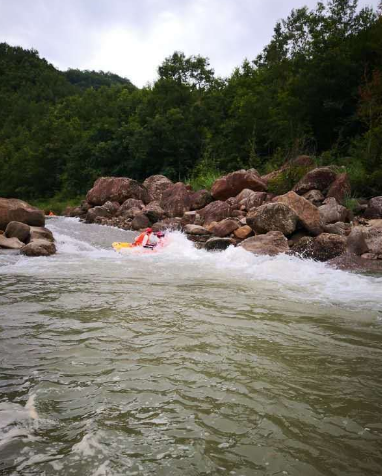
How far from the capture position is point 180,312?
433cm

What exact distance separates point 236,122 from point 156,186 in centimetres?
676

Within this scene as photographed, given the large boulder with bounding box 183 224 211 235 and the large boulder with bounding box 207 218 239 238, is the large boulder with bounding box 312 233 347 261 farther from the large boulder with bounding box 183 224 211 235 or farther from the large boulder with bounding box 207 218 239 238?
the large boulder with bounding box 183 224 211 235

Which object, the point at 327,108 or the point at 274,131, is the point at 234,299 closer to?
the point at 327,108

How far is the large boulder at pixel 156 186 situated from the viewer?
19.9m

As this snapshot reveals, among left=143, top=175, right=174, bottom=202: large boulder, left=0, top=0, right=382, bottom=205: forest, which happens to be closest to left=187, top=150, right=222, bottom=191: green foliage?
left=0, top=0, right=382, bottom=205: forest

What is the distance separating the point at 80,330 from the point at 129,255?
5.89 meters

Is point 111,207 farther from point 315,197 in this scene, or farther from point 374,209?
point 374,209

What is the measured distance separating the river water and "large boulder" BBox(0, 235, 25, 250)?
4.30 metres

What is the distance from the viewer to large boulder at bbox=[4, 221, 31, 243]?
9977 millimetres

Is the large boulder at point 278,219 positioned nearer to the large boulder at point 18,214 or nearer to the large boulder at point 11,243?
the large boulder at point 11,243

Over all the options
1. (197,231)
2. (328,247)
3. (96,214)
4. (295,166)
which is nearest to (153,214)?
(96,214)

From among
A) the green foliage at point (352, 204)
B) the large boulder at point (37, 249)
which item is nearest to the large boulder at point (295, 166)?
the green foliage at point (352, 204)

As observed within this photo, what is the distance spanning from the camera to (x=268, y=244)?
30.3ft

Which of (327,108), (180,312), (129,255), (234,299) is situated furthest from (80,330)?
(327,108)
